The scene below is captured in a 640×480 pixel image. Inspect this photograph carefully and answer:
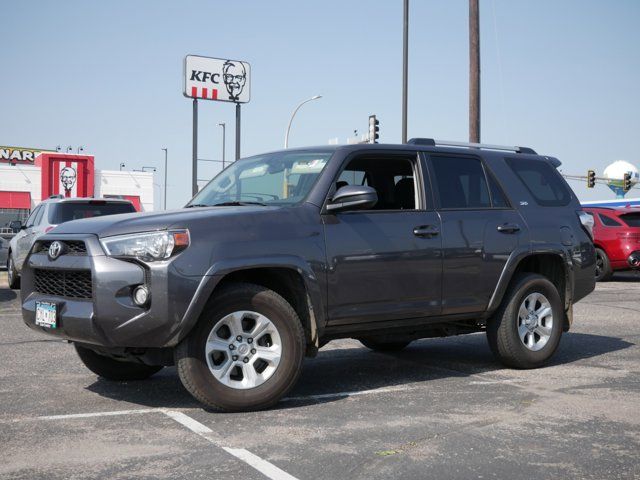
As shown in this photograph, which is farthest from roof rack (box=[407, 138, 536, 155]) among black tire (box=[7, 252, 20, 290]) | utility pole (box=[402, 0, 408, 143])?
utility pole (box=[402, 0, 408, 143])

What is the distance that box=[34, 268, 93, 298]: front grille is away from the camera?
535cm

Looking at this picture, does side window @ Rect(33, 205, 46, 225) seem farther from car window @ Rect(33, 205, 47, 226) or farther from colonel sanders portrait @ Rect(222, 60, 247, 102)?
colonel sanders portrait @ Rect(222, 60, 247, 102)

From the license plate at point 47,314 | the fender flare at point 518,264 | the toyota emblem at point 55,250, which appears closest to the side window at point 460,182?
the fender flare at point 518,264

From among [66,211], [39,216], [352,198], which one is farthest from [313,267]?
[39,216]

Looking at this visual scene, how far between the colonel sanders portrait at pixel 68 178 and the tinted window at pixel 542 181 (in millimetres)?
57345

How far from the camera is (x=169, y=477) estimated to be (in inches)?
159

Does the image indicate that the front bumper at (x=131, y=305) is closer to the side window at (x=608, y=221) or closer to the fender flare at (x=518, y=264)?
the fender flare at (x=518, y=264)

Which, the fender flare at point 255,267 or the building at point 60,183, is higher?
the building at point 60,183

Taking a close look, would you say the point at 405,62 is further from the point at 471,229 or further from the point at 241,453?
the point at 241,453

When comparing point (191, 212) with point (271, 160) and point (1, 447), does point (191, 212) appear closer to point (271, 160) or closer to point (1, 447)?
point (271, 160)

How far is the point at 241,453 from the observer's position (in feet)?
14.7

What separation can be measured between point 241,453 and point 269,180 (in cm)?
253

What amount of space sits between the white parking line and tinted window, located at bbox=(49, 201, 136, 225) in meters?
8.92

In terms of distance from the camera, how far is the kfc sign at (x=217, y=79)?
93.6 feet
